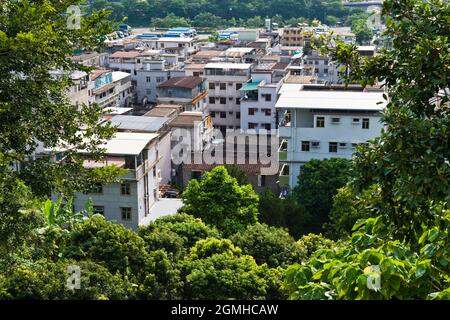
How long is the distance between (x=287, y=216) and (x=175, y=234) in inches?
228

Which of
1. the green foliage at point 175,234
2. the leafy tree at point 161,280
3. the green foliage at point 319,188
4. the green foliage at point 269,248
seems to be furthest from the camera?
the green foliage at point 319,188

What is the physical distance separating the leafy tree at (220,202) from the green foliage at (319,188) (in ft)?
8.43

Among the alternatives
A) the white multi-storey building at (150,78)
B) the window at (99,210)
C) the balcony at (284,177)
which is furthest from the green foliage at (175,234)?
the white multi-storey building at (150,78)

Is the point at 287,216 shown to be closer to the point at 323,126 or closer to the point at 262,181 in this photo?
the point at 323,126

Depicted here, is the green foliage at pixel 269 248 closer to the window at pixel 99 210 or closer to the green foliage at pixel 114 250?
the green foliage at pixel 114 250

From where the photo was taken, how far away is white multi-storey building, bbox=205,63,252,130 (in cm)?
3803

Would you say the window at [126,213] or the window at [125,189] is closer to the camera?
the window at [125,189]

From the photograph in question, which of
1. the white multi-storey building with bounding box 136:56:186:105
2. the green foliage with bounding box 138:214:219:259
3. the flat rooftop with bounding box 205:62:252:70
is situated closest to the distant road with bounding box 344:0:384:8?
the white multi-storey building with bounding box 136:56:186:105

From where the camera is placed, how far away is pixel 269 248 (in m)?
14.8

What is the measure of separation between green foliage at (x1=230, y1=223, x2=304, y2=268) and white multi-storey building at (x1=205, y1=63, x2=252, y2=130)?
2348 cm

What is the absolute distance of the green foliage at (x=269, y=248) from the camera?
48.0 ft

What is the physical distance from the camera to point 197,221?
16.1m
